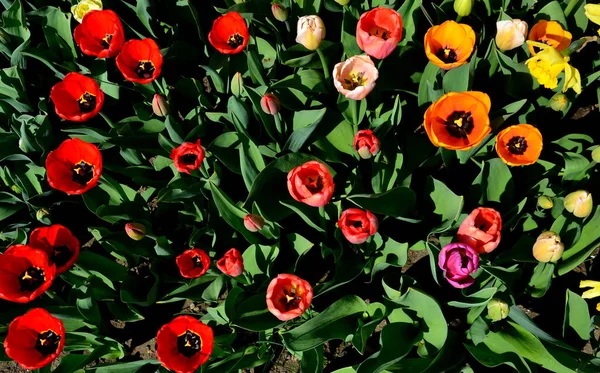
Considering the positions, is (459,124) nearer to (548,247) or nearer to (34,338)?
(548,247)

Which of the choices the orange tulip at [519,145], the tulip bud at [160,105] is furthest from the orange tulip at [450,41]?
the tulip bud at [160,105]

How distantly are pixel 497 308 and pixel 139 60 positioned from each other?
6.49 feet

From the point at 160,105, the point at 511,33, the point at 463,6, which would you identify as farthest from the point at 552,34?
the point at 160,105

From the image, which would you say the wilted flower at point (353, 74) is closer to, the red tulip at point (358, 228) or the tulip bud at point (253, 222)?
the red tulip at point (358, 228)

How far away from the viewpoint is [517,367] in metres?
2.07

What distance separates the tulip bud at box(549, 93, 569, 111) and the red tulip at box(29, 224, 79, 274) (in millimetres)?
A: 2158

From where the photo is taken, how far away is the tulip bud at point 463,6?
2.41 meters

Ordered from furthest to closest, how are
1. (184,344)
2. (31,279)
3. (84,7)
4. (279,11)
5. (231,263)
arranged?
(84,7)
(279,11)
(31,279)
(184,344)
(231,263)

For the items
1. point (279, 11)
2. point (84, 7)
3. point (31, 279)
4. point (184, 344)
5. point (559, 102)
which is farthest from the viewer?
point (84, 7)

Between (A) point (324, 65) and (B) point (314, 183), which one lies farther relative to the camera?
(A) point (324, 65)

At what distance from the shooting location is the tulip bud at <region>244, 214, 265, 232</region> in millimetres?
2123

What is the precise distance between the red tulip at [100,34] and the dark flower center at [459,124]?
154 centimetres

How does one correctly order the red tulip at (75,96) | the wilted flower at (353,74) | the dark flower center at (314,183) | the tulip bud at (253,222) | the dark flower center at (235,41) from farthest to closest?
the dark flower center at (235,41) < the red tulip at (75,96) < the wilted flower at (353,74) < the tulip bud at (253,222) < the dark flower center at (314,183)

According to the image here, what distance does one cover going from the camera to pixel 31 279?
2234mm
